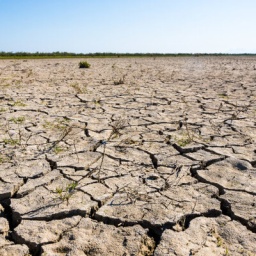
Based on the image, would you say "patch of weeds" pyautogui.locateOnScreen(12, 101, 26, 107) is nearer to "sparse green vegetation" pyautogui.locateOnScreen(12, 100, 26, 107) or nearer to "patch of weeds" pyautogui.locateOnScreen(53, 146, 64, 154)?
"sparse green vegetation" pyautogui.locateOnScreen(12, 100, 26, 107)

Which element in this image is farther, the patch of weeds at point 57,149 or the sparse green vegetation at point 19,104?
the sparse green vegetation at point 19,104

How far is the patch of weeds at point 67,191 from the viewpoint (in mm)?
2129

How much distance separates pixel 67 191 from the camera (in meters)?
2.22

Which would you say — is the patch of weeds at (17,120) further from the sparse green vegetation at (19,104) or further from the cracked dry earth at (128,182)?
the sparse green vegetation at (19,104)

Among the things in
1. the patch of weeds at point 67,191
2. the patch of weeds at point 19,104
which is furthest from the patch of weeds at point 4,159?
the patch of weeds at point 19,104

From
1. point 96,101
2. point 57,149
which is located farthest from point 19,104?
point 57,149

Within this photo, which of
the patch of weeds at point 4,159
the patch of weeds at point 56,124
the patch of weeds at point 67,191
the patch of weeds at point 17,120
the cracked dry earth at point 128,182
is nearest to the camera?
the cracked dry earth at point 128,182

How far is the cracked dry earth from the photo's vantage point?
68.7 inches

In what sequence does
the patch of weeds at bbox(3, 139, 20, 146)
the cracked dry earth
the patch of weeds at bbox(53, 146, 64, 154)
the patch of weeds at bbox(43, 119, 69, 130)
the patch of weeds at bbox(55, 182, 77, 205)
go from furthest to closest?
the patch of weeds at bbox(43, 119, 69, 130) < the patch of weeds at bbox(3, 139, 20, 146) < the patch of weeds at bbox(53, 146, 64, 154) < the patch of weeds at bbox(55, 182, 77, 205) < the cracked dry earth

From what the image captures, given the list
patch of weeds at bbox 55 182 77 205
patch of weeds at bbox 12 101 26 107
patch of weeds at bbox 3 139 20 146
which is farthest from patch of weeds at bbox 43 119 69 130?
patch of weeds at bbox 55 182 77 205

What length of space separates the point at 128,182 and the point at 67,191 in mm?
422

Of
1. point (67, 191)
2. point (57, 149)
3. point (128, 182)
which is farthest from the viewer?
point (57, 149)

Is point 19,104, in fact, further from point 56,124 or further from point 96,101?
point 56,124

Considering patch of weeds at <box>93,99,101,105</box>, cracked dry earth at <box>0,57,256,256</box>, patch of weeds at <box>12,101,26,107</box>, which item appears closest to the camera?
cracked dry earth at <box>0,57,256,256</box>
